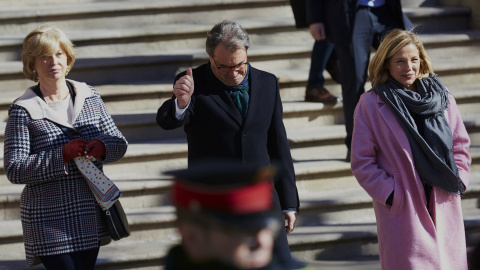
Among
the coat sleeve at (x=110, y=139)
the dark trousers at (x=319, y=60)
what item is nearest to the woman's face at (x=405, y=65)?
the coat sleeve at (x=110, y=139)

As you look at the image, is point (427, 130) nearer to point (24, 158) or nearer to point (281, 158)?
point (281, 158)

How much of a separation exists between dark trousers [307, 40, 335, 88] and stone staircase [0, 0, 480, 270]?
0.66 feet

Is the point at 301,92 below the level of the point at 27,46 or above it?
Answer: below

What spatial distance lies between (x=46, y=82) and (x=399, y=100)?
1649 mm

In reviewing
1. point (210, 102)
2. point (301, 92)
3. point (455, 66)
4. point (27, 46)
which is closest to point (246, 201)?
point (210, 102)

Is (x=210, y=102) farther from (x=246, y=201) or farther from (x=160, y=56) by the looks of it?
(x=160, y=56)

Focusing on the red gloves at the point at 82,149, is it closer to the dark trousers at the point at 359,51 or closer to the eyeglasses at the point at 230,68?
the eyeglasses at the point at 230,68

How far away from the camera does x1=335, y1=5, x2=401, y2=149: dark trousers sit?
6.24m

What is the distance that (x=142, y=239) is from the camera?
5.87 meters

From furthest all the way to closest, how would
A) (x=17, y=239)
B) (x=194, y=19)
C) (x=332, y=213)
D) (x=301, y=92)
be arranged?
(x=194, y=19)
(x=301, y=92)
(x=332, y=213)
(x=17, y=239)

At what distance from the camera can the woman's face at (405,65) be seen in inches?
175

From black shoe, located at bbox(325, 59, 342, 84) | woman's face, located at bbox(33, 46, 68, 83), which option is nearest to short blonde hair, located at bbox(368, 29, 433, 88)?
woman's face, located at bbox(33, 46, 68, 83)

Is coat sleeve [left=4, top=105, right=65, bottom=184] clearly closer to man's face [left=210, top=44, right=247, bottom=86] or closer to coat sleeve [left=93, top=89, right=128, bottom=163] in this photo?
coat sleeve [left=93, top=89, right=128, bottom=163]

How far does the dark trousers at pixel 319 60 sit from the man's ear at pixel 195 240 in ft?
17.0
